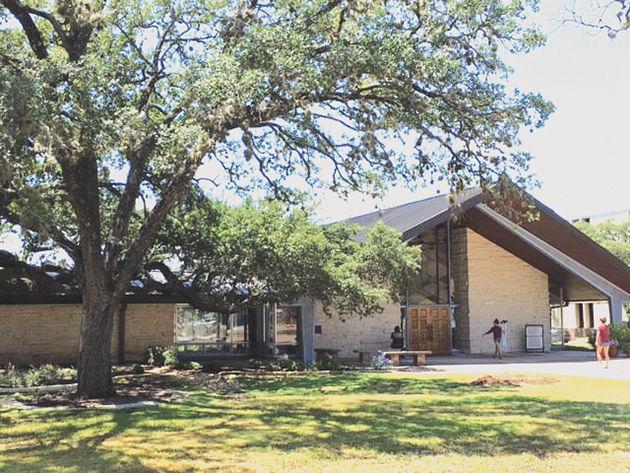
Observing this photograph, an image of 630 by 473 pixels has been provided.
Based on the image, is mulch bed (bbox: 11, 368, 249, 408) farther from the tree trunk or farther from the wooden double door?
the wooden double door

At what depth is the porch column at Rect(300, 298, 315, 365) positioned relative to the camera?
2283cm

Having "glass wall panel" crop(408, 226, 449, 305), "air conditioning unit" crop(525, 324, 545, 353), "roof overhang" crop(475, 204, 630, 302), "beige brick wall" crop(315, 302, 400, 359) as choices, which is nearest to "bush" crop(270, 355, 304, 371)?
"beige brick wall" crop(315, 302, 400, 359)

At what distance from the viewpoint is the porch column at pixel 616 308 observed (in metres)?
28.3

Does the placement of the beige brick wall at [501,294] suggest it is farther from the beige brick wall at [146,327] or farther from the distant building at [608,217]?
the distant building at [608,217]

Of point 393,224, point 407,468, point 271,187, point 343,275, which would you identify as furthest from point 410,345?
point 407,468

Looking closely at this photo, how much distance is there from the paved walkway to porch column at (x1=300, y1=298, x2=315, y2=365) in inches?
135

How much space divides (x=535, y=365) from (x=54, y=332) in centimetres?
1654

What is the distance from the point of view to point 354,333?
25766 millimetres

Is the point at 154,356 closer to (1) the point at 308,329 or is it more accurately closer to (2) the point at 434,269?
(1) the point at 308,329

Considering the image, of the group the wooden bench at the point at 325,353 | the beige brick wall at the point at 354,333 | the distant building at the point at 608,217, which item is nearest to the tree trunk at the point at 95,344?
the wooden bench at the point at 325,353

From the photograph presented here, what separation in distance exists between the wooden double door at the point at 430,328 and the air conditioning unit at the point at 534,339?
12.4 ft

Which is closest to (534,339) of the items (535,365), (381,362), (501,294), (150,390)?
(501,294)

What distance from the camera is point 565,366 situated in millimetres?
22062

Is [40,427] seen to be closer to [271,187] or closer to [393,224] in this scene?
[271,187]
